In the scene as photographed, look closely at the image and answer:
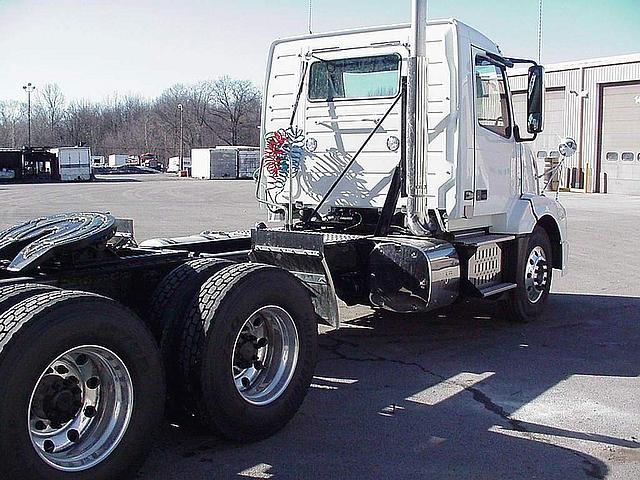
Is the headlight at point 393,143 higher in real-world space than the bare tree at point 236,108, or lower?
lower

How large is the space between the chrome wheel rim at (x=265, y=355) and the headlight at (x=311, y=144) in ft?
10.3

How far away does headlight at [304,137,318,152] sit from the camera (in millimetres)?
8055

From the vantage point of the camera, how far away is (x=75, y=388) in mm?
4113

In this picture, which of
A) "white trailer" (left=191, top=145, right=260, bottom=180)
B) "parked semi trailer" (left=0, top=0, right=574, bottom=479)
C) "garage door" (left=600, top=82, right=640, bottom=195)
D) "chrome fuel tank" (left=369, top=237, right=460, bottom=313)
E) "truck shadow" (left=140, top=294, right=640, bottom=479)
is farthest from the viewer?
"white trailer" (left=191, top=145, right=260, bottom=180)

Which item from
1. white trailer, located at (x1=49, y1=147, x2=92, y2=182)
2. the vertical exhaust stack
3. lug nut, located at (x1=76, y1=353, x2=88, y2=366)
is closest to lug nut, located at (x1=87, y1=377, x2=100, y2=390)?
lug nut, located at (x1=76, y1=353, x2=88, y2=366)

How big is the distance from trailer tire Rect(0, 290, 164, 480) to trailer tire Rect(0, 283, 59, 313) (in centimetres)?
6

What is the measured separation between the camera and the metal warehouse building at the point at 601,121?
36.4 meters

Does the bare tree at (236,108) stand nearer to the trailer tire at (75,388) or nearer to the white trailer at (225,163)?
the white trailer at (225,163)

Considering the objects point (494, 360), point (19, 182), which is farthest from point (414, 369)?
point (19, 182)

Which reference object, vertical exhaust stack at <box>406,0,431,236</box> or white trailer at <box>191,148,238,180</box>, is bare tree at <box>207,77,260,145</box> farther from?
vertical exhaust stack at <box>406,0,431,236</box>

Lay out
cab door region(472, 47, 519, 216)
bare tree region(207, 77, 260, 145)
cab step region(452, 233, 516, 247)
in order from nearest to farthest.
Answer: cab step region(452, 233, 516, 247)
cab door region(472, 47, 519, 216)
bare tree region(207, 77, 260, 145)

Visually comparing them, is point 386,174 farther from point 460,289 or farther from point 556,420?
point 556,420

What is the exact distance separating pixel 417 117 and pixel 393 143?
0.71 m

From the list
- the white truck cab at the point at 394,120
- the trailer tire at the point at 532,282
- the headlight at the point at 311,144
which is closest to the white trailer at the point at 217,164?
the trailer tire at the point at 532,282
